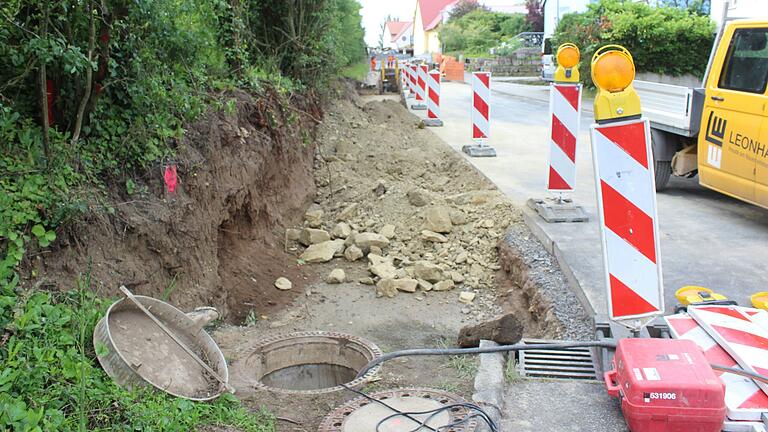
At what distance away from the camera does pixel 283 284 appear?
7.12 metres

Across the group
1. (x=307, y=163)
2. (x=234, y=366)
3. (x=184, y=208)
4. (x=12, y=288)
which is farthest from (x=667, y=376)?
(x=307, y=163)

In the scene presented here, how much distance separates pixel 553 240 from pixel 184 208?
3508 millimetres

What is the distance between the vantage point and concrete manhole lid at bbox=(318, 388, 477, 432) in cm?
363

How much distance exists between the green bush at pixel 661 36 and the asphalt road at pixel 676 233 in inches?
390

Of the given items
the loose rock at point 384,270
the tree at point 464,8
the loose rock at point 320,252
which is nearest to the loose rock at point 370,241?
the loose rock at point 320,252

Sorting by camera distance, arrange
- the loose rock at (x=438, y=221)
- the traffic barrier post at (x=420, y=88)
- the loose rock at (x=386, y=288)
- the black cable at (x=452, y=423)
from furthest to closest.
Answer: the traffic barrier post at (x=420, y=88), the loose rock at (x=438, y=221), the loose rock at (x=386, y=288), the black cable at (x=452, y=423)

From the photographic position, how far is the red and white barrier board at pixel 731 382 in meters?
3.24

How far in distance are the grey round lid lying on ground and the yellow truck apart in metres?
5.55

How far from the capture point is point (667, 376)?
10.6 feet

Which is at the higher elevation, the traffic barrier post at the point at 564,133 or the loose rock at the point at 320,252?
the traffic barrier post at the point at 564,133

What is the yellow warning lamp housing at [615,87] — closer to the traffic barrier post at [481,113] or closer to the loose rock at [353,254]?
the loose rock at [353,254]

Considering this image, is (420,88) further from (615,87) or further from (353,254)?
(615,87)

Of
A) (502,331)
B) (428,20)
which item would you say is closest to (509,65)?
(502,331)

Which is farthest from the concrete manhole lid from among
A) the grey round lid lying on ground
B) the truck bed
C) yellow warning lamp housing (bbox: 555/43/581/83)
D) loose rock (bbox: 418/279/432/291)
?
the truck bed
